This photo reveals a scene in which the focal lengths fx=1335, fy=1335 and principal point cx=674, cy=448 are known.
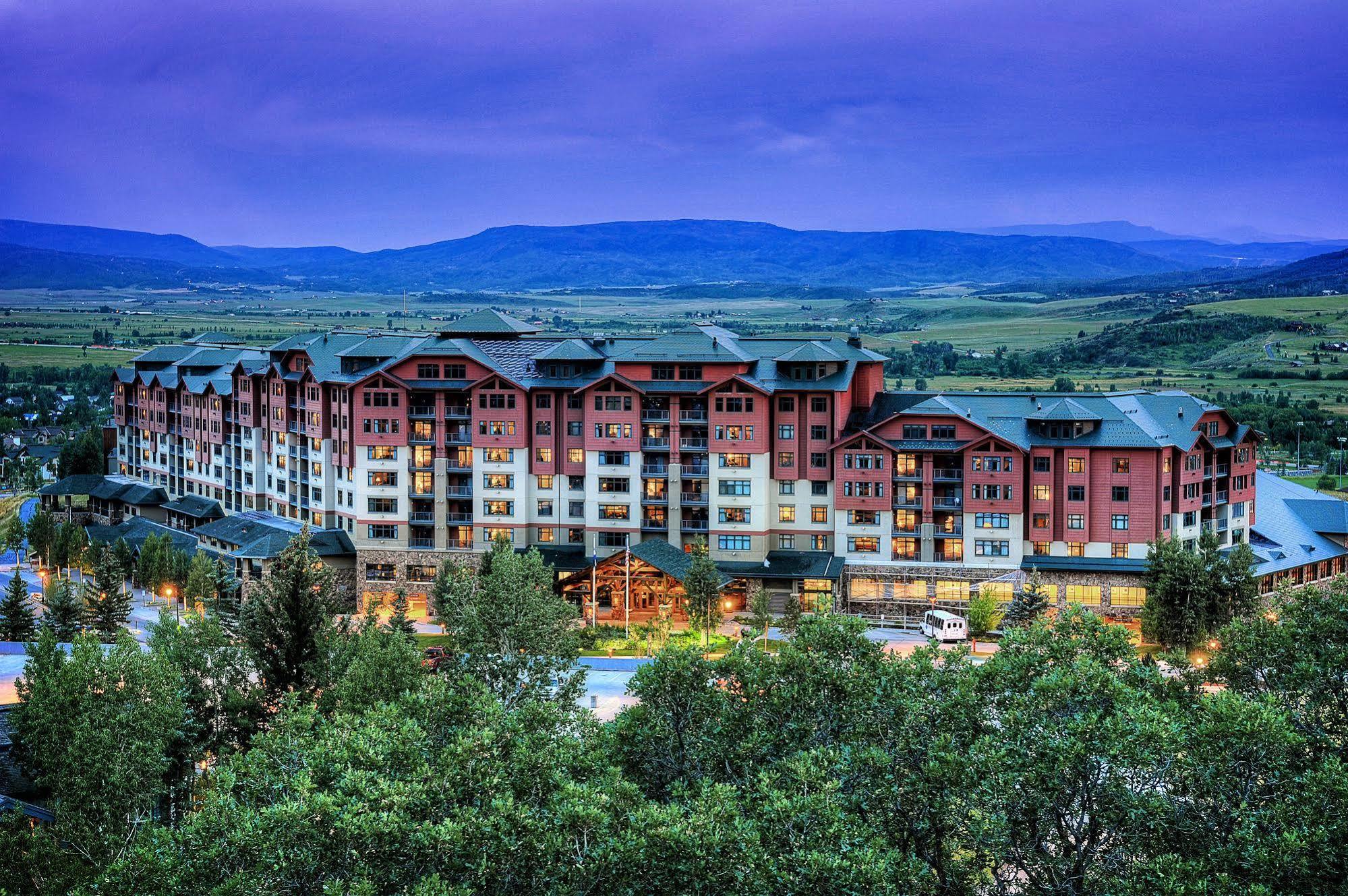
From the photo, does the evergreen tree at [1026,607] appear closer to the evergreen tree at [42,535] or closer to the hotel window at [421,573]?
the hotel window at [421,573]

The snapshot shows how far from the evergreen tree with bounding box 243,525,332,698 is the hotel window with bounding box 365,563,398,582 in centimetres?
2683

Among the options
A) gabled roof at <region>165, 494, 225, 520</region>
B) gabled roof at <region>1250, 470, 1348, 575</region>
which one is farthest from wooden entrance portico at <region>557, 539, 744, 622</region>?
gabled roof at <region>165, 494, 225, 520</region>

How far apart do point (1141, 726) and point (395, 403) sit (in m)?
61.5

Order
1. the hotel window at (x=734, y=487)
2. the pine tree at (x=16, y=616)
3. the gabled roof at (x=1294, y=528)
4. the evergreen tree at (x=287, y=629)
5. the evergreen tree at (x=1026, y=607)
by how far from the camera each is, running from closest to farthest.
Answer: the evergreen tree at (x=287, y=629) < the evergreen tree at (x=1026, y=607) < the pine tree at (x=16, y=616) < the gabled roof at (x=1294, y=528) < the hotel window at (x=734, y=487)

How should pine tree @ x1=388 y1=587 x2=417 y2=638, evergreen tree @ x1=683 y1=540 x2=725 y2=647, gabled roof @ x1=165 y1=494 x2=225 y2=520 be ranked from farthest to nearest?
gabled roof @ x1=165 y1=494 x2=225 y2=520 < evergreen tree @ x1=683 y1=540 x2=725 y2=647 < pine tree @ x1=388 y1=587 x2=417 y2=638

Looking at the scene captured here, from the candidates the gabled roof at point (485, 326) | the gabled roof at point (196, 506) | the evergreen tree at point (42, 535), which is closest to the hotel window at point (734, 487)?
the gabled roof at point (485, 326)

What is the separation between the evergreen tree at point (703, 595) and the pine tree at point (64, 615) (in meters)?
33.5

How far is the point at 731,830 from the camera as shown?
30016 millimetres

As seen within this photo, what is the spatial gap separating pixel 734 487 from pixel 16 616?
42.2 meters

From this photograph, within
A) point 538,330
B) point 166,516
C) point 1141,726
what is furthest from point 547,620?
point 166,516

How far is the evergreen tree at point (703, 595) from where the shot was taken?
243 ft

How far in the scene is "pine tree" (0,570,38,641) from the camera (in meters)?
74.1

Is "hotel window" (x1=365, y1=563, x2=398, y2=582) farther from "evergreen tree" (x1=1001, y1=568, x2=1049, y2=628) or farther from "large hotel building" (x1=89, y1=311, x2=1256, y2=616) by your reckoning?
"evergreen tree" (x1=1001, y1=568, x2=1049, y2=628)

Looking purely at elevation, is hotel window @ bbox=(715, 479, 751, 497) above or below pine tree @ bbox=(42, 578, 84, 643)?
above
